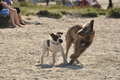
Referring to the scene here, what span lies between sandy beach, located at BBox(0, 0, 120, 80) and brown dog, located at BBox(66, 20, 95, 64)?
320 millimetres

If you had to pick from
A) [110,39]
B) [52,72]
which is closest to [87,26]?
[52,72]

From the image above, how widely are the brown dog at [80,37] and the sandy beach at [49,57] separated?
1.05 feet

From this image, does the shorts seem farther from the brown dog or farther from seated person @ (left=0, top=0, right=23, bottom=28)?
the brown dog

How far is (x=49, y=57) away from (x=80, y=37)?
1684 millimetres

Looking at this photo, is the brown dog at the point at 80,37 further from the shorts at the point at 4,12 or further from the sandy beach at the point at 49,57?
the shorts at the point at 4,12

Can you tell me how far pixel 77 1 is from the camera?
2333cm

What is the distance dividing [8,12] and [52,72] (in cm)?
736

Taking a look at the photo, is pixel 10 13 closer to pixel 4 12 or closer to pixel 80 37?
pixel 4 12

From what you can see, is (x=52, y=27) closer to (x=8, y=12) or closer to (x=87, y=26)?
(x=8, y=12)

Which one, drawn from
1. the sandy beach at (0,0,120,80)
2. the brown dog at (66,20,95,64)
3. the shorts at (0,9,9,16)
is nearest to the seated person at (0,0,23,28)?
the shorts at (0,9,9,16)

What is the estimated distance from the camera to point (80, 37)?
24.7ft

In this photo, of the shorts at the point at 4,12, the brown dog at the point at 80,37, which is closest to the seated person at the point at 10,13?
the shorts at the point at 4,12

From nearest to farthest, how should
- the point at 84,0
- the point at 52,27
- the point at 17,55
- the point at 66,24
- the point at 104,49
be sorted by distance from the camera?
1. the point at 17,55
2. the point at 104,49
3. the point at 52,27
4. the point at 66,24
5. the point at 84,0

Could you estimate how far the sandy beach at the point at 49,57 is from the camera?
6738 mm
